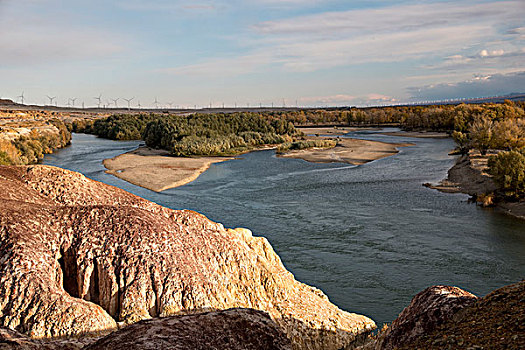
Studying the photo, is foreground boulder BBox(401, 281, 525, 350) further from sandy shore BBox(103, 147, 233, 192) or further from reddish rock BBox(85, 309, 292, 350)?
sandy shore BBox(103, 147, 233, 192)

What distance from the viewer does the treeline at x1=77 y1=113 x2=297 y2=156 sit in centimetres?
8098

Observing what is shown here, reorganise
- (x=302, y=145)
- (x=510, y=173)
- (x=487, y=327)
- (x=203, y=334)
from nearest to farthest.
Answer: (x=203, y=334)
(x=487, y=327)
(x=510, y=173)
(x=302, y=145)

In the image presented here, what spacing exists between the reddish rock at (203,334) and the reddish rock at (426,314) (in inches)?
91.1

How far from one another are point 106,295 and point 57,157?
76.6 meters

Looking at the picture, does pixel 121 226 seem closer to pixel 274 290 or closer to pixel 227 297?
pixel 227 297

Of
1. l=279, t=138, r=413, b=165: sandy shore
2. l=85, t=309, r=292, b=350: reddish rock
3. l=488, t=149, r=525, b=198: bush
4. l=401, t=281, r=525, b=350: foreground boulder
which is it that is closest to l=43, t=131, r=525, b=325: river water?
l=488, t=149, r=525, b=198: bush

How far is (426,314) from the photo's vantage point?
7.75 m

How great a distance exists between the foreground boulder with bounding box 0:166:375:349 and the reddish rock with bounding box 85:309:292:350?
Answer: 1344 millimetres

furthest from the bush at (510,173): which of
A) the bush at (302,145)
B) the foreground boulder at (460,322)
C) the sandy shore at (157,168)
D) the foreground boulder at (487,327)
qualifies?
the bush at (302,145)

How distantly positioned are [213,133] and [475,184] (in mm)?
55478

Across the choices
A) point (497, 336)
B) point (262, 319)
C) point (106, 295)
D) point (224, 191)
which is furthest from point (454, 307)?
point (224, 191)

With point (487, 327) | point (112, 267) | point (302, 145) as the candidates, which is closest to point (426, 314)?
point (487, 327)

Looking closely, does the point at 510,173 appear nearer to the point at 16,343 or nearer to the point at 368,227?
the point at 368,227

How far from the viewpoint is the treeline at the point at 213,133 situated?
8098 cm
